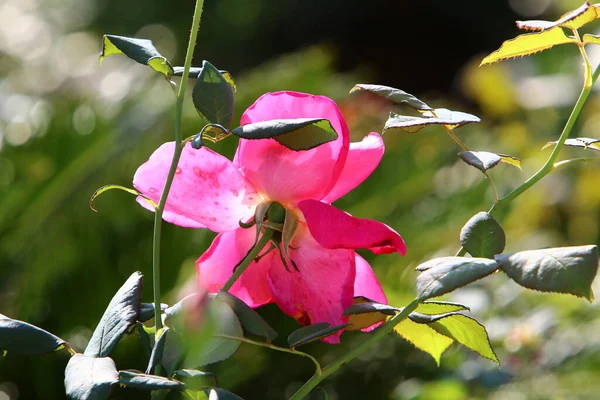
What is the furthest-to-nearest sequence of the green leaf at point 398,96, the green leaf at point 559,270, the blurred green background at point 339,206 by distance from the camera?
the blurred green background at point 339,206 < the green leaf at point 398,96 < the green leaf at point 559,270

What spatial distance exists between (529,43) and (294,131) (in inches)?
5.9

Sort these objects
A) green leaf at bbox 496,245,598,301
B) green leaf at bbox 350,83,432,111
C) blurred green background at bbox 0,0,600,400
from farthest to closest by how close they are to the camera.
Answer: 1. blurred green background at bbox 0,0,600,400
2. green leaf at bbox 350,83,432,111
3. green leaf at bbox 496,245,598,301

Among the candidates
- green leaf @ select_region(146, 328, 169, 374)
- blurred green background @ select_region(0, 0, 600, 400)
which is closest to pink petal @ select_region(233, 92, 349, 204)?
green leaf @ select_region(146, 328, 169, 374)

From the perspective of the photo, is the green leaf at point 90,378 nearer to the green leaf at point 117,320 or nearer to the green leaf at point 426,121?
the green leaf at point 117,320

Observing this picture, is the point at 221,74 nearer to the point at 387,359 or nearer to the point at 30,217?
the point at 387,359

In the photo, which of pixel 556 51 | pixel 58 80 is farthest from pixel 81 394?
pixel 58 80

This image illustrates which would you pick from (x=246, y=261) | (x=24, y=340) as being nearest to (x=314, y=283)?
(x=246, y=261)

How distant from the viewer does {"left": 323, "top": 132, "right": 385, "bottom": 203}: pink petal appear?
47 centimetres

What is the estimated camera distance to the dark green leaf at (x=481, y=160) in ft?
1.39

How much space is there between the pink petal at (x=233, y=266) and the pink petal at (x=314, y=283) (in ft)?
0.04

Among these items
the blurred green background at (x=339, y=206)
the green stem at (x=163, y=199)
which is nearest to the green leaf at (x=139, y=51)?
the green stem at (x=163, y=199)

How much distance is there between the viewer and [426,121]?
0.41 meters

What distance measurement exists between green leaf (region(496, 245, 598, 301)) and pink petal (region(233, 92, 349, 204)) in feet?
0.40

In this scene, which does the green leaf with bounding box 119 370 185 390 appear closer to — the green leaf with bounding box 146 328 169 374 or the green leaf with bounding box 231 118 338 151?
the green leaf with bounding box 146 328 169 374
